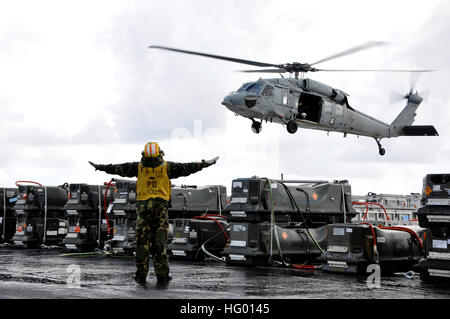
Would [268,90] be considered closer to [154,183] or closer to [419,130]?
[419,130]

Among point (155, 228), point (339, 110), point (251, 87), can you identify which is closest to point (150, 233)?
point (155, 228)

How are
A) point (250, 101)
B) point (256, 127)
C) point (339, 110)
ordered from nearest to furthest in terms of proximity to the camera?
point (250, 101)
point (256, 127)
point (339, 110)

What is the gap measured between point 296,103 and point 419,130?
12.5 m

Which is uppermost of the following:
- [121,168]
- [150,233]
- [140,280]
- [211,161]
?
[211,161]

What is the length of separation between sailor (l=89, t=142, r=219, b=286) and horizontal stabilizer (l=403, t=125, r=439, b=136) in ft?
87.9

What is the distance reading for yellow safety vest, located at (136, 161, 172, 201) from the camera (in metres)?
10.2

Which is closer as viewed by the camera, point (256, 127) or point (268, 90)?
point (268, 90)

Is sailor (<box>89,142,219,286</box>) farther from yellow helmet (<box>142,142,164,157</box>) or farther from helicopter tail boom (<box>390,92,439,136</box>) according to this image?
helicopter tail boom (<box>390,92,439,136</box>)

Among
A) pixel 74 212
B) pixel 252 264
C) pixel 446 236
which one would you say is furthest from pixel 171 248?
pixel 446 236

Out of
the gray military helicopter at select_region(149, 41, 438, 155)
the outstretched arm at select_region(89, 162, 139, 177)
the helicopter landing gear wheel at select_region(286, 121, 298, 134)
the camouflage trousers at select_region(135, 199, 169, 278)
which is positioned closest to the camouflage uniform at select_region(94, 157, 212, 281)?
the camouflage trousers at select_region(135, 199, 169, 278)

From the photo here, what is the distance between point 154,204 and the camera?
33.2ft

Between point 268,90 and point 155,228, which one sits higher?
point 268,90
